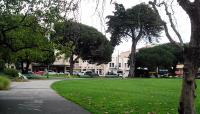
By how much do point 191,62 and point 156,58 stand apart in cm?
9266

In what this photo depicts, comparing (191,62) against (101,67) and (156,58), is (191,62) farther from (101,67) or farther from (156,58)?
(101,67)

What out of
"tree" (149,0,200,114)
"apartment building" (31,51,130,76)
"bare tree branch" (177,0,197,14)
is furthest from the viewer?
"apartment building" (31,51,130,76)

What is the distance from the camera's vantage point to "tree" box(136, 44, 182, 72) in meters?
101

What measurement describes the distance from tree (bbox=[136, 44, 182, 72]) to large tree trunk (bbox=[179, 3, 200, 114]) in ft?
304

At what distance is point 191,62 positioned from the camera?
8.25m

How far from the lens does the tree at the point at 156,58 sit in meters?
101

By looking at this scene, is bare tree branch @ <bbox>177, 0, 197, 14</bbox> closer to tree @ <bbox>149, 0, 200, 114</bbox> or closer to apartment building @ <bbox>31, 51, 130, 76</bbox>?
tree @ <bbox>149, 0, 200, 114</bbox>

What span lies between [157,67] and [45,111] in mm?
87944

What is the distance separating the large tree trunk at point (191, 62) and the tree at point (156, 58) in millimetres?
92518

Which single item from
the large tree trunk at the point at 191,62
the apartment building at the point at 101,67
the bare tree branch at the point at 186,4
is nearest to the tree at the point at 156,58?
the apartment building at the point at 101,67

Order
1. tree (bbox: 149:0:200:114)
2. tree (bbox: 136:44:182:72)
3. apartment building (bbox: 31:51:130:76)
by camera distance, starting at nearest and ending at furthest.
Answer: tree (bbox: 149:0:200:114) < tree (bbox: 136:44:182:72) < apartment building (bbox: 31:51:130:76)

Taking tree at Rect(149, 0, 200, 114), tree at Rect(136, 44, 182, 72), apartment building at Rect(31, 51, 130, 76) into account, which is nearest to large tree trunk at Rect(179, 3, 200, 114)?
tree at Rect(149, 0, 200, 114)

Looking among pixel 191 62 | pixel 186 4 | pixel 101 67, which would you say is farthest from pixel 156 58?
pixel 191 62

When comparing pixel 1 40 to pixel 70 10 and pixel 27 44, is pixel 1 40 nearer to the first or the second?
pixel 27 44
